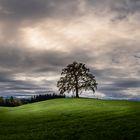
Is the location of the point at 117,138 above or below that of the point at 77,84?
below

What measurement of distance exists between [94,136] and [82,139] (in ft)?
5.19

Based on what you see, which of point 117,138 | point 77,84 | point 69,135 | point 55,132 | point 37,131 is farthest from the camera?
point 77,84

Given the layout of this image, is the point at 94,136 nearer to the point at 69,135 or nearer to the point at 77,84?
the point at 69,135

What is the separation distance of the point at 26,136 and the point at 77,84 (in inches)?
3186

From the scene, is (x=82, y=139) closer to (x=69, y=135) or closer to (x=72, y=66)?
(x=69, y=135)

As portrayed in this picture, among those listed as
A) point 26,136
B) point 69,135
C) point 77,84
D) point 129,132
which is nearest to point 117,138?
point 129,132

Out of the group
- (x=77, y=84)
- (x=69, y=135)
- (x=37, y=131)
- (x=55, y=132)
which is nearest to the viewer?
(x=69, y=135)

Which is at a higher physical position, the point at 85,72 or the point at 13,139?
the point at 85,72

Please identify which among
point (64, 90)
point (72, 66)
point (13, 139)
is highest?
point (72, 66)

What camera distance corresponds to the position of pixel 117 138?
1257 inches

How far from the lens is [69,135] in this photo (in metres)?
34.8

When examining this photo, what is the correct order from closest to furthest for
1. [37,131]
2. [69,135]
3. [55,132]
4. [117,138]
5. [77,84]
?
[117,138] → [69,135] → [55,132] → [37,131] → [77,84]

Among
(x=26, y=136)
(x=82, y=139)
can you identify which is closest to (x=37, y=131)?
(x=26, y=136)

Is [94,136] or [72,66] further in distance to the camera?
[72,66]
